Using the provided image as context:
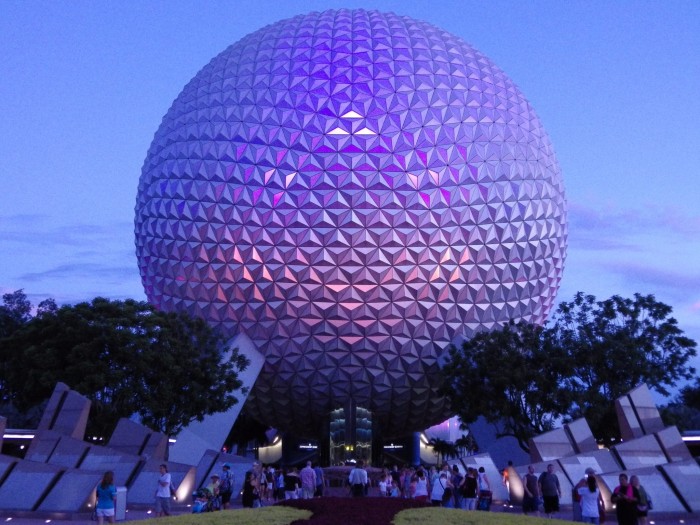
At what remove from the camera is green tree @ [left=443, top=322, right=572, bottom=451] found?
3312 centimetres

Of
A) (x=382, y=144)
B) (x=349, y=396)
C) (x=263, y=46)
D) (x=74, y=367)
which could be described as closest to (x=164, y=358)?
(x=74, y=367)

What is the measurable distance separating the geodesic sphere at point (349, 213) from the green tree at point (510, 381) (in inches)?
65.9

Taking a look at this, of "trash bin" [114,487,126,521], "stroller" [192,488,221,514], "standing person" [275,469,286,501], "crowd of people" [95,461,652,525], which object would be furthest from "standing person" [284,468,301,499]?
"trash bin" [114,487,126,521]

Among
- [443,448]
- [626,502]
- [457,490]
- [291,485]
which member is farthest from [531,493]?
[443,448]

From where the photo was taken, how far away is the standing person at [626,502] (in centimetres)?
1442

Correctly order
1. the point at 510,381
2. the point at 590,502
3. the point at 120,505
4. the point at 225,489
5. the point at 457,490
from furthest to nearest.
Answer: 1. the point at 510,381
2. the point at 457,490
3. the point at 225,489
4. the point at 120,505
5. the point at 590,502

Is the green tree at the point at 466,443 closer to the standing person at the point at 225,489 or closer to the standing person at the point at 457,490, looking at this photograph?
the standing person at the point at 457,490

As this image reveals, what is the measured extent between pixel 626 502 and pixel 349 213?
66.9 feet

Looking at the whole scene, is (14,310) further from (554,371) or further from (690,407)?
(690,407)

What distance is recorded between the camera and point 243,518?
530 inches

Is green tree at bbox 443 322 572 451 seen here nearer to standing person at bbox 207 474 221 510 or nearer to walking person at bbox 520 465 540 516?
walking person at bbox 520 465 540 516

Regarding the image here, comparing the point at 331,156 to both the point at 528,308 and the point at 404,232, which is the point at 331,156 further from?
the point at 528,308

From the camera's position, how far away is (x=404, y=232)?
3362 cm

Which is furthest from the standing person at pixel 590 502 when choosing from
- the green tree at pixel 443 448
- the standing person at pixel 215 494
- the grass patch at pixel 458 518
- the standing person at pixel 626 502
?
the green tree at pixel 443 448
